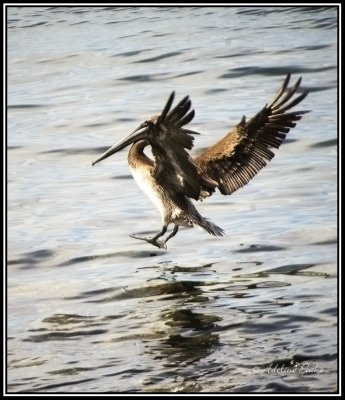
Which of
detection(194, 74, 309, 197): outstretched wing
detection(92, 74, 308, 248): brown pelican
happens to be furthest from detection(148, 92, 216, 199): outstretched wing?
detection(194, 74, 309, 197): outstretched wing

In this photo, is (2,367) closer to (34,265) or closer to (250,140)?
(34,265)

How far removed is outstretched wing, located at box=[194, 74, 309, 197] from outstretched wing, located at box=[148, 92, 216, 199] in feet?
0.49

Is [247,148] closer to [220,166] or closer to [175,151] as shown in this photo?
[220,166]

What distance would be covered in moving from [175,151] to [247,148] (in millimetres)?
1029

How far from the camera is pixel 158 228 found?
863cm

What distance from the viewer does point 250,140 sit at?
25.4 ft

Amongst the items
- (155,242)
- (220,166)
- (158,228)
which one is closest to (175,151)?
(220,166)

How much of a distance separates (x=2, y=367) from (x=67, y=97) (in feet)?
26.7

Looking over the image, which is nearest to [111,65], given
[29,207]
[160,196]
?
[29,207]

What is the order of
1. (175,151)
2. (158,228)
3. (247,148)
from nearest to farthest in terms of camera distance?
1. (175,151)
2. (247,148)
3. (158,228)

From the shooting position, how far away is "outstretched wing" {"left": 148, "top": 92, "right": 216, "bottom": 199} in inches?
253

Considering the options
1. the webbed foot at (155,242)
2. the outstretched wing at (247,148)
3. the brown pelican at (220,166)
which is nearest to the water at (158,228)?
the webbed foot at (155,242)

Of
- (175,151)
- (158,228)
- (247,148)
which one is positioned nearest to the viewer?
(175,151)

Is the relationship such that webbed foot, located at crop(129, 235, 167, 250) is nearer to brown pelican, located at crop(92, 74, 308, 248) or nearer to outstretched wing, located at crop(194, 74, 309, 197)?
brown pelican, located at crop(92, 74, 308, 248)
